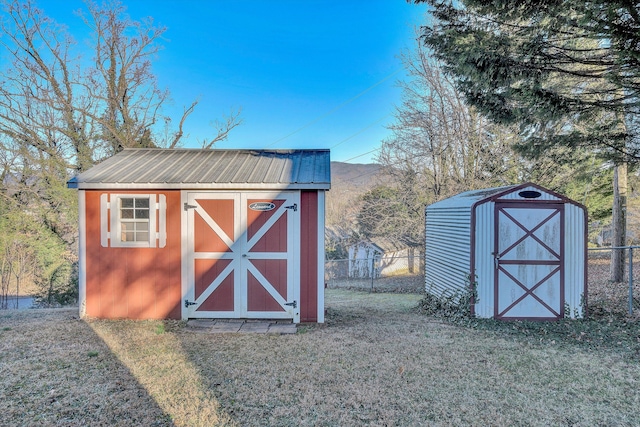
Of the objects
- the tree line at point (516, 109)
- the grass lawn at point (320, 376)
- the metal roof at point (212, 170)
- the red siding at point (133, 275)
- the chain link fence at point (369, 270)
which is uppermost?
the tree line at point (516, 109)

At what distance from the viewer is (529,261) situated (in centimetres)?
541

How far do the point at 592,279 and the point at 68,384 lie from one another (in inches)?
493

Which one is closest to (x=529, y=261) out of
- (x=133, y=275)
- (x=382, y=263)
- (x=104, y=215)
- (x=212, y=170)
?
(x=212, y=170)

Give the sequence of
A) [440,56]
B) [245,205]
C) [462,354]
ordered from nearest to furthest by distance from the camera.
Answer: [462,354] < [440,56] < [245,205]

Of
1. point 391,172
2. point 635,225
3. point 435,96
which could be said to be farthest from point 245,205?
point 635,225

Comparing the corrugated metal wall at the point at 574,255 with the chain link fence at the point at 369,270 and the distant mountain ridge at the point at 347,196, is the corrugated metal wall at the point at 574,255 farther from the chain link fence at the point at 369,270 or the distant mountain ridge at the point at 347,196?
the chain link fence at the point at 369,270

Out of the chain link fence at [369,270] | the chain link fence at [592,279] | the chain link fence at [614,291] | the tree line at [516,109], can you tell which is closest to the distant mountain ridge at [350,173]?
the tree line at [516,109]

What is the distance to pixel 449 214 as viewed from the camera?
21.1 feet

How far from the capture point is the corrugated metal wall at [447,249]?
5.77 m

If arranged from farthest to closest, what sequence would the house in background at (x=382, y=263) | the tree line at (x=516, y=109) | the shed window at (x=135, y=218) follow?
the house in background at (x=382, y=263) < the shed window at (x=135, y=218) < the tree line at (x=516, y=109)

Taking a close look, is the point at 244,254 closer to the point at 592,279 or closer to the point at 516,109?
the point at 516,109

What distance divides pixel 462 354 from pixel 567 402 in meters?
1.17

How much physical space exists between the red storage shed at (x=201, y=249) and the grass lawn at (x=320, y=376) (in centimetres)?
47

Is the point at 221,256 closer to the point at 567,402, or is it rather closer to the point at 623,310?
the point at 567,402
